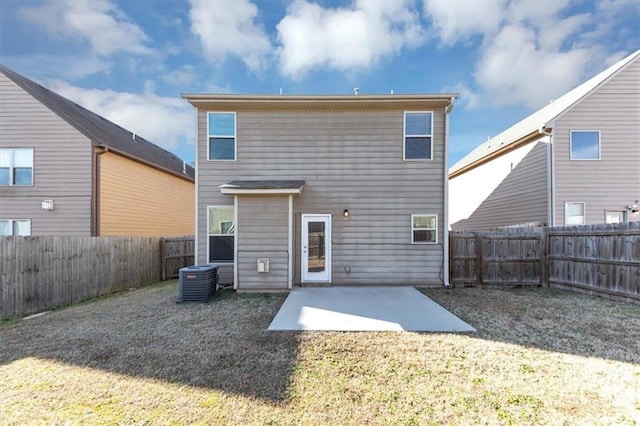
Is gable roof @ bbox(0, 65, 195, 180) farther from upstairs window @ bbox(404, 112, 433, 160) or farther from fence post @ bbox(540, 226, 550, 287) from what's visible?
fence post @ bbox(540, 226, 550, 287)

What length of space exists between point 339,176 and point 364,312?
151 inches

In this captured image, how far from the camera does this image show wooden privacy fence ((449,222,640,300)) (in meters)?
7.00

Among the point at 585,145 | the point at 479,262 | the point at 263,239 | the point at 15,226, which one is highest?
the point at 585,145

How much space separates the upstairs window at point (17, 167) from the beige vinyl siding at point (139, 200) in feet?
7.30

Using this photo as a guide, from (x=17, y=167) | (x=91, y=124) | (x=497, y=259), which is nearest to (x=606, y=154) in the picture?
(x=497, y=259)

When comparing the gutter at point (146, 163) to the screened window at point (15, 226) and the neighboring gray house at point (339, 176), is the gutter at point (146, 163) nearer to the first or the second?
the screened window at point (15, 226)

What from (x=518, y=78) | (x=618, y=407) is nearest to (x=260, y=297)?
(x=618, y=407)

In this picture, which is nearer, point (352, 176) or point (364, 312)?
point (364, 312)

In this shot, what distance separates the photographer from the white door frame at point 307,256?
309 inches

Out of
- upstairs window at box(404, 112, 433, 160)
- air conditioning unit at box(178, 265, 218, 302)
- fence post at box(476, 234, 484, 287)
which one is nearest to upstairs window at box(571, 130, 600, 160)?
fence post at box(476, 234, 484, 287)

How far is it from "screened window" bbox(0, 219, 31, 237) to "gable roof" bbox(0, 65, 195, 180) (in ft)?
11.7

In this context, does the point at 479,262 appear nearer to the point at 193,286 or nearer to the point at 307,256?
the point at 307,256

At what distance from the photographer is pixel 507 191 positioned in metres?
12.2

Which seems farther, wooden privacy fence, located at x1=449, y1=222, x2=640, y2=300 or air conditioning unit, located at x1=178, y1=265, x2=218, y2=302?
wooden privacy fence, located at x1=449, y1=222, x2=640, y2=300
